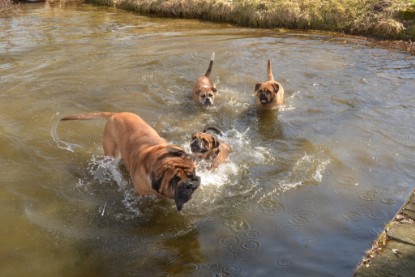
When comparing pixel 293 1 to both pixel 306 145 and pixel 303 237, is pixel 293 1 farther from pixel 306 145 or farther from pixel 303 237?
pixel 303 237

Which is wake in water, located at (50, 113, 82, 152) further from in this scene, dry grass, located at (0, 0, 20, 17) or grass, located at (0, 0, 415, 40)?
dry grass, located at (0, 0, 20, 17)

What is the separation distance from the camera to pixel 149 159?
163 inches

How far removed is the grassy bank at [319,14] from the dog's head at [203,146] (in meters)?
9.03

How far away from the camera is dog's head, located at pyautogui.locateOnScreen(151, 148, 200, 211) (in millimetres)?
3762

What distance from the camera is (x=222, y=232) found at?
4.15 m

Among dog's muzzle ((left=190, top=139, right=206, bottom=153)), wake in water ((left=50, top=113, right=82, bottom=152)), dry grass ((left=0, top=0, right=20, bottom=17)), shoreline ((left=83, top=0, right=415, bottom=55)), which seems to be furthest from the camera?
dry grass ((left=0, top=0, right=20, bottom=17))

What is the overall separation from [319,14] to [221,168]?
958cm

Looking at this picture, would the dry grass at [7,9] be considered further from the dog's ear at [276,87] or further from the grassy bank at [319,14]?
the dog's ear at [276,87]

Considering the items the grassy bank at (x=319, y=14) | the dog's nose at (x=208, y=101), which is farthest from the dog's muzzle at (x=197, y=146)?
the grassy bank at (x=319, y=14)

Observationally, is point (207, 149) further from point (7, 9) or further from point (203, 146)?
point (7, 9)

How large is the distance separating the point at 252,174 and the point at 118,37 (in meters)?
8.85

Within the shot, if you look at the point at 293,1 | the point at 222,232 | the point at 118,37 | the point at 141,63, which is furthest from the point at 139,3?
the point at 222,232

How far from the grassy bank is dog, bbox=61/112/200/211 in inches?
388

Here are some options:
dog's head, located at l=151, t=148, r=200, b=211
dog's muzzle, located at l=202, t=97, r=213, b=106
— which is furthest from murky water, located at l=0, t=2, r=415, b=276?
dog's head, located at l=151, t=148, r=200, b=211
